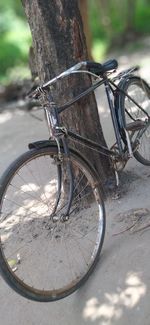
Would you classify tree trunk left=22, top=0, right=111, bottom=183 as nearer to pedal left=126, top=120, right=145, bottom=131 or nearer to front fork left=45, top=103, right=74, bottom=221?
pedal left=126, top=120, right=145, bottom=131

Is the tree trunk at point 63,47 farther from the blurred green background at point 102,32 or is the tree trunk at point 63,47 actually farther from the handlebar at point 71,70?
the blurred green background at point 102,32

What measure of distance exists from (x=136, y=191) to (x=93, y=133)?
59cm

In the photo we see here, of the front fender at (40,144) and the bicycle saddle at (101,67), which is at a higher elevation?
the bicycle saddle at (101,67)

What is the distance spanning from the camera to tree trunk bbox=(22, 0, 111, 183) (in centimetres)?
382

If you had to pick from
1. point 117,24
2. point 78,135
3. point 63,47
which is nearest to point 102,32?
point 117,24

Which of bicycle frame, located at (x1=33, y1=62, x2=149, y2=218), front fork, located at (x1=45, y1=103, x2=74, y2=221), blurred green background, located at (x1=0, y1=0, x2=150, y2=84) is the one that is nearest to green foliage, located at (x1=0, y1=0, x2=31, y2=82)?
blurred green background, located at (x1=0, y1=0, x2=150, y2=84)

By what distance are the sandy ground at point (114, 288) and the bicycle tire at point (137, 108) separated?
1.39ft

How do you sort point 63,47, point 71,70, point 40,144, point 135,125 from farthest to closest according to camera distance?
point 135,125
point 63,47
point 71,70
point 40,144

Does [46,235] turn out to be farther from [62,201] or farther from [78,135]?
[78,135]

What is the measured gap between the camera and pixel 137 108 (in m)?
4.41

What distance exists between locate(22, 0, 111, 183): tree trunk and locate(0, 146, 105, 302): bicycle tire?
1.38 ft

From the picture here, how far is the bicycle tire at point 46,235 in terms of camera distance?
3.20m

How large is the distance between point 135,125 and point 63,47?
839 millimetres

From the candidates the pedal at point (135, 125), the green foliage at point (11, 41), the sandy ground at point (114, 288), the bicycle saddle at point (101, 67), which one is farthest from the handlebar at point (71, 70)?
the green foliage at point (11, 41)
